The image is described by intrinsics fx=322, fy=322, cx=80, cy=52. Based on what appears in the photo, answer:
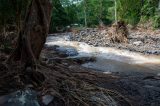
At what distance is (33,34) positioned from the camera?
21.2 feet

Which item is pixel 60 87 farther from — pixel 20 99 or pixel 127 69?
pixel 127 69

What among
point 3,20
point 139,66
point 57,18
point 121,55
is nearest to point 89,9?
point 57,18

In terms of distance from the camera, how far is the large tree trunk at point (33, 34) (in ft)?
20.6

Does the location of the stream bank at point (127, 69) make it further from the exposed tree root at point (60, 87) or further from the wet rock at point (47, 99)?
the wet rock at point (47, 99)

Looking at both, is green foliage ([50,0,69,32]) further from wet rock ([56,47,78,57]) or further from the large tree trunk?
the large tree trunk

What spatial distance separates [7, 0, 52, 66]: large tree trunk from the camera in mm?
6277

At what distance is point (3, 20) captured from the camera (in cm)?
745

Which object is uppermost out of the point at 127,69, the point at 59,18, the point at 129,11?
the point at 129,11

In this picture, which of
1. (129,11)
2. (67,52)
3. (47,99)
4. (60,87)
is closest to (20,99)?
(47,99)

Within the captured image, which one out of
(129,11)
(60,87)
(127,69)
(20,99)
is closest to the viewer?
(20,99)

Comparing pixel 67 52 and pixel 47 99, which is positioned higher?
pixel 47 99

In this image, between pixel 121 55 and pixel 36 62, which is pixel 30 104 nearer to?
pixel 36 62

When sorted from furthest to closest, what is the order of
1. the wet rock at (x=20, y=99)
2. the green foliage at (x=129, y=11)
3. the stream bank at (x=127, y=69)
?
the green foliage at (x=129, y=11) < the stream bank at (x=127, y=69) < the wet rock at (x=20, y=99)

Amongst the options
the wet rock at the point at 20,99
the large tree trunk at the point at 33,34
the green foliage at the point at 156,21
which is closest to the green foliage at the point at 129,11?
the green foliage at the point at 156,21
